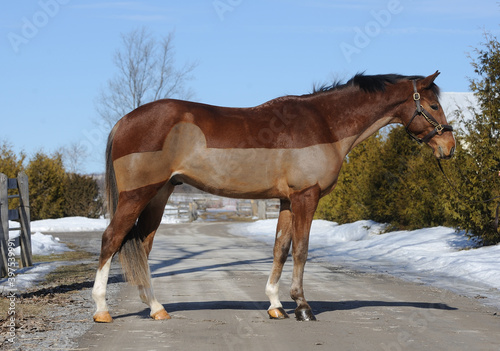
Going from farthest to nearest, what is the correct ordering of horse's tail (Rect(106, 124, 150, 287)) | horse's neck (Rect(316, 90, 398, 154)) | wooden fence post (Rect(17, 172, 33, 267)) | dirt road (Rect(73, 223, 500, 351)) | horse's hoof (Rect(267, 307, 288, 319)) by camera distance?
wooden fence post (Rect(17, 172, 33, 267)) → horse's neck (Rect(316, 90, 398, 154)) → horse's hoof (Rect(267, 307, 288, 319)) → horse's tail (Rect(106, 124, 150, 287)) → dirt road (Rect(73, 223, 500, 351))

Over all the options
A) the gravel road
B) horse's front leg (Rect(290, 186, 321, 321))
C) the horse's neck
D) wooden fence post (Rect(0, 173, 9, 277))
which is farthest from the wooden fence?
the horse's neck

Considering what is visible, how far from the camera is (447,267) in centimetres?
1119

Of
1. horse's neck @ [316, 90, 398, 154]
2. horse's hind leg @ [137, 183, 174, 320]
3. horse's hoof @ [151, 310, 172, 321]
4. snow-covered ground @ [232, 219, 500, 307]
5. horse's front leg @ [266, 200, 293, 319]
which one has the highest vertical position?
horse's neck @ [316, 90, 398, 154]

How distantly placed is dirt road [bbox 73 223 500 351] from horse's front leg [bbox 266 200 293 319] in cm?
17

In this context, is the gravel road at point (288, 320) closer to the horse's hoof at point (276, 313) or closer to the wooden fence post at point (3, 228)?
the horse's hoof at point (276, 313)

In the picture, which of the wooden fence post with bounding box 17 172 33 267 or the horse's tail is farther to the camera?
the wooden fence post with bounding box 17 172 33 267

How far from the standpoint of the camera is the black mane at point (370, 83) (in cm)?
675

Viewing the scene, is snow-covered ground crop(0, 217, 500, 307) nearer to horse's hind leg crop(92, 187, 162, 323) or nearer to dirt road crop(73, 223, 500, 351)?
dirt road crop(73, 223, 500, 351)

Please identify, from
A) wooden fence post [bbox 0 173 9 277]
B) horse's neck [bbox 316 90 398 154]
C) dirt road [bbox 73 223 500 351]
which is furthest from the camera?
wooden fence post [bbox 0 173 9 277]

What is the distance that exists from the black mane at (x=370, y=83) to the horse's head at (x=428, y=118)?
0.13m

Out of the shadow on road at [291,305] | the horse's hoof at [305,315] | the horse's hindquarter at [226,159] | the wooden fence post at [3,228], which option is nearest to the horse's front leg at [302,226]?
the horse's hoof at [305,315]

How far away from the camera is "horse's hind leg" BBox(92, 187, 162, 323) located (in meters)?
5.96

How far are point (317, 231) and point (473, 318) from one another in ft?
55.6

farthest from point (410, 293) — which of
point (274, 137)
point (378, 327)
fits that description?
point (274, 137)
